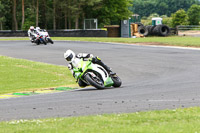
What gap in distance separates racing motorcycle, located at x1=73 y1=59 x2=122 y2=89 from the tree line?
6052cm

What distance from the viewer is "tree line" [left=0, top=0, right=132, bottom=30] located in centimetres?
7586

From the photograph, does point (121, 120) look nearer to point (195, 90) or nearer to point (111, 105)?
point (111, 105)

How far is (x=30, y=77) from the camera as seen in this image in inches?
695

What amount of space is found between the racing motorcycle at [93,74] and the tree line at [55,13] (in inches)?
2383

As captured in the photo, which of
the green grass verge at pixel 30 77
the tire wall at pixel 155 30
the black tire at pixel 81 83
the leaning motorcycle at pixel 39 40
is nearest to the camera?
the black tire at pixel 81 83

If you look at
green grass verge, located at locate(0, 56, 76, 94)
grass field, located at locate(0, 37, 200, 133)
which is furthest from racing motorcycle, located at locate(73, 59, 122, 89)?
grass field, located at locate(0, 37, 200, 133)

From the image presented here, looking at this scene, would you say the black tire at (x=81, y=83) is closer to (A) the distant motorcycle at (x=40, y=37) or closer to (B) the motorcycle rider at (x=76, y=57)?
(B) the motorcycle rider at (x=76, y=57)

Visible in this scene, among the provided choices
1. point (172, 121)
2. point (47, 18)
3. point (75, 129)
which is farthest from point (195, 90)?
point (47, 18)

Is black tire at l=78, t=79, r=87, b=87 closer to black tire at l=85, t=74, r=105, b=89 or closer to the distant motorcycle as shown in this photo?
black tire at l=85, t=74, r=105, b=89

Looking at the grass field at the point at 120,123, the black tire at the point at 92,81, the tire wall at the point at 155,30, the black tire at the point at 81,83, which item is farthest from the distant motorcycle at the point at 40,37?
the grass field at the point at 120,123

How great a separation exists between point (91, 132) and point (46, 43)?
31756 mm

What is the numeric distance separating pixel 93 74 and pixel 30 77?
17.0ft

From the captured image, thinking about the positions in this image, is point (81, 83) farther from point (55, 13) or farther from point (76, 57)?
point (55, 13)

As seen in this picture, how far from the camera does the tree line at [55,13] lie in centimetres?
7586
